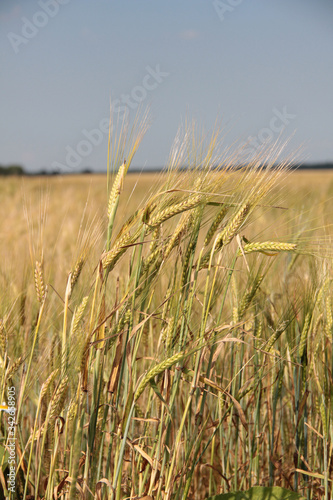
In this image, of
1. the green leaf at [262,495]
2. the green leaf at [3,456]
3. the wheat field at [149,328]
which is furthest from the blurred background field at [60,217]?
the green leaf at [262,495]

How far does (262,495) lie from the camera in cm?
100

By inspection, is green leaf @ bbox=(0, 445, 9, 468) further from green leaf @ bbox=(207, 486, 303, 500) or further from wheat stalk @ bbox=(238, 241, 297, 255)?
wheat stalk @ bbox=(238, 241, 297, 255)

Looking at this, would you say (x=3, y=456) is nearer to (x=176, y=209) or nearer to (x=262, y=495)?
(x=262, y=495)

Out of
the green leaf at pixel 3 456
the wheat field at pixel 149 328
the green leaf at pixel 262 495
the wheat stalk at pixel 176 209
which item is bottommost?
the green leaf at pixel 3 456

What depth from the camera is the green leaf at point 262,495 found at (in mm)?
992

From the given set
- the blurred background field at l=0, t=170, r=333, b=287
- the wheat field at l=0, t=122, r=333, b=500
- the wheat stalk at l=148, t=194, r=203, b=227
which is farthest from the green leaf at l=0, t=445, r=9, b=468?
Result: the wheat stalk at l=148, t=194, r=203, b=227

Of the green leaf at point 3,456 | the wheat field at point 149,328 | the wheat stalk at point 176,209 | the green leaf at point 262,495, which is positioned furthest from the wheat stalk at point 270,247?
the green leaf at point 3,456

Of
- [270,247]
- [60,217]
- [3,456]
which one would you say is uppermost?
[270,247]

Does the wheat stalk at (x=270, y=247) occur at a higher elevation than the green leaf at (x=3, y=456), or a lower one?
higher

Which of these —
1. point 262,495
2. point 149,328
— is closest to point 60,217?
point 149,328

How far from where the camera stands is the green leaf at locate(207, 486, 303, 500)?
3.26 feet

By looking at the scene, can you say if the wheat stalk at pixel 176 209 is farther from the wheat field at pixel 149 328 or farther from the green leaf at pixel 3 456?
the green leaf at pixel 3 456

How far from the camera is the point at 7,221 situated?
Answer: 570 centimetres

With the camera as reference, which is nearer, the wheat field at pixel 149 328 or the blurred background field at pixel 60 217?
the wheat field at pixel 149 328
